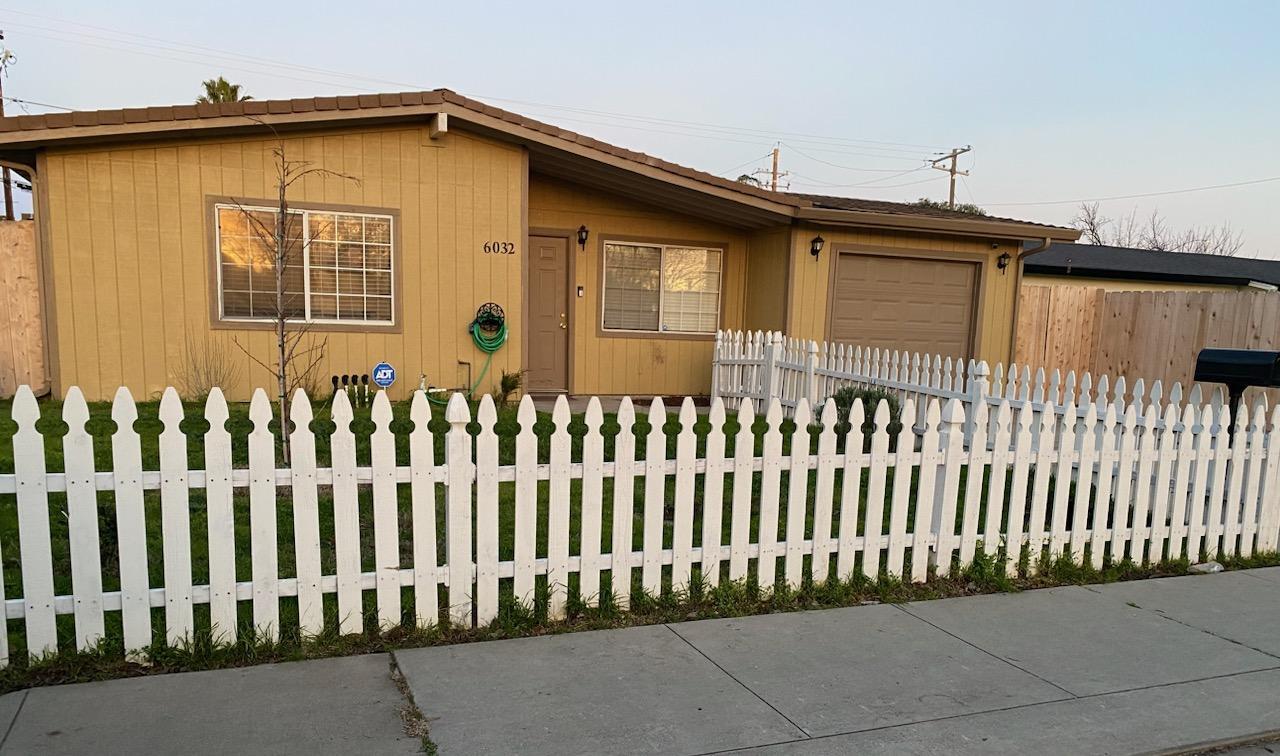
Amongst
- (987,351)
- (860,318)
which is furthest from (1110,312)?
(860,318)

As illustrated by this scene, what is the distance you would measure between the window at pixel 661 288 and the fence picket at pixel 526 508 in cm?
769

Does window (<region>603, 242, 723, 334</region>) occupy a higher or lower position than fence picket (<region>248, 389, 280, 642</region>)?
higher

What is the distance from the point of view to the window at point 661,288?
11.3 metres

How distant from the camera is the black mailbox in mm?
5480

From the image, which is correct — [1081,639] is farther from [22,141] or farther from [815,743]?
[22,141]

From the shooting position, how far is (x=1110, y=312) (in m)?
12.4

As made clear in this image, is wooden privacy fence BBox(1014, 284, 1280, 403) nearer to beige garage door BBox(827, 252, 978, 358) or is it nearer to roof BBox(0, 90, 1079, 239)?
beige garage door BBox(827, 252, 978, 358)

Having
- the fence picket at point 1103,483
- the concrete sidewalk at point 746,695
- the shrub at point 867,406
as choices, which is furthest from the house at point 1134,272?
the concrete sidewalk at point 746,695

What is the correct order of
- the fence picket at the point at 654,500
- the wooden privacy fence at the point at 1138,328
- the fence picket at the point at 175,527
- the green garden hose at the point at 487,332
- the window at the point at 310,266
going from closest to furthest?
the fence picket at the point at 175,527 → the fence picket at the point at 654,500 → the window at the point at 310,266 → the green garden hose at the point at 487,332 → the wooden privacy fence at the point at 1138,328

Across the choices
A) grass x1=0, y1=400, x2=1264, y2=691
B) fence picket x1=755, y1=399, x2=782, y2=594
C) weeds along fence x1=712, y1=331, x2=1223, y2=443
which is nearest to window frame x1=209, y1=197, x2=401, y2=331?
grass x1=0, y1=400, x2=1264, y2=691

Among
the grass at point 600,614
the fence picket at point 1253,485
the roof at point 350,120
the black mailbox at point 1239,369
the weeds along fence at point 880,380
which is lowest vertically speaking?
the grass at point 600,614

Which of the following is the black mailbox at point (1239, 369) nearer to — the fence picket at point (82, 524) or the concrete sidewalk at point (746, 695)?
the concrete sidewalk at point (746, 695)

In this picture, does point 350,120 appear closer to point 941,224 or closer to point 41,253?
point 41,253

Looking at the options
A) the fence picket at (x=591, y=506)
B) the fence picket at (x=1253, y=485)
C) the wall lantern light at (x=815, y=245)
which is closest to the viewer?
the fence picket at (x=591, y=506)
